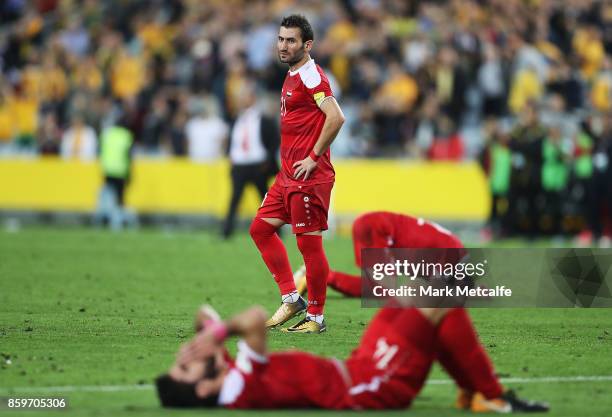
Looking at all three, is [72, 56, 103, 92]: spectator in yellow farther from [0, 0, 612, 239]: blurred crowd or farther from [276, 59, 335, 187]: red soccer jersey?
[276, 59, 335, 187]: red soccer jersey

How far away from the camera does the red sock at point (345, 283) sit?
45.7 ft

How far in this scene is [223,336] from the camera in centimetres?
708

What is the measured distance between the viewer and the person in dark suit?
21.4 meters

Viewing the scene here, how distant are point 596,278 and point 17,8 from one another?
23712 millimetres

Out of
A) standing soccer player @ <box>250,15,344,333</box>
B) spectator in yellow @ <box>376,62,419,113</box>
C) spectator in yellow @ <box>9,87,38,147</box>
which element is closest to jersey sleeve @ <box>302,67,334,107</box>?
standing soccer player @ <box>250,15,344,333</box>

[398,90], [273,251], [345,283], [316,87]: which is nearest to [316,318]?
[273,251]

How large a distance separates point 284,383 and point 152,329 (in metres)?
4.04

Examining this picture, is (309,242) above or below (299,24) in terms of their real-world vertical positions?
below

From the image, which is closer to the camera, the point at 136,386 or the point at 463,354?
the point at 463,354

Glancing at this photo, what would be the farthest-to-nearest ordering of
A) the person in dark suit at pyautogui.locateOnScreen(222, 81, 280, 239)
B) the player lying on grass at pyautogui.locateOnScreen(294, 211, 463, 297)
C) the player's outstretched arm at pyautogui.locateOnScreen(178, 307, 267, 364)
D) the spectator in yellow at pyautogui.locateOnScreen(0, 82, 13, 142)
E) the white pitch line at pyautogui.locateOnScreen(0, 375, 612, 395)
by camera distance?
the spectator in yellow at pyautogui.locateOnScreen(0, 82, 13, 142), the person in dark suit at pyautogui.locateOnScreen(222, 81, 280, 239), the player lying on grass at pyautogui.locateOnScreen(294, 211, 463, 297), the white pitch line at pyautogui.locateOnScreen(0, 375, 612, 395), the player's outstretched arm at pyautogui.locateOnScreen(178, 307, 267, 364)

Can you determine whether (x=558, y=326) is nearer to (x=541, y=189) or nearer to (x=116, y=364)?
(x=116, y=364)

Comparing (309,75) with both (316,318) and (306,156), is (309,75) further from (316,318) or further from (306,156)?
(316,318)

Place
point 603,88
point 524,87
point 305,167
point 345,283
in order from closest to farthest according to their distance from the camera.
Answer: point 305,167
point 345,283
point 603,88
point 524,87

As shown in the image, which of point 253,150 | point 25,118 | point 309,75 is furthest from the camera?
point 25,118
